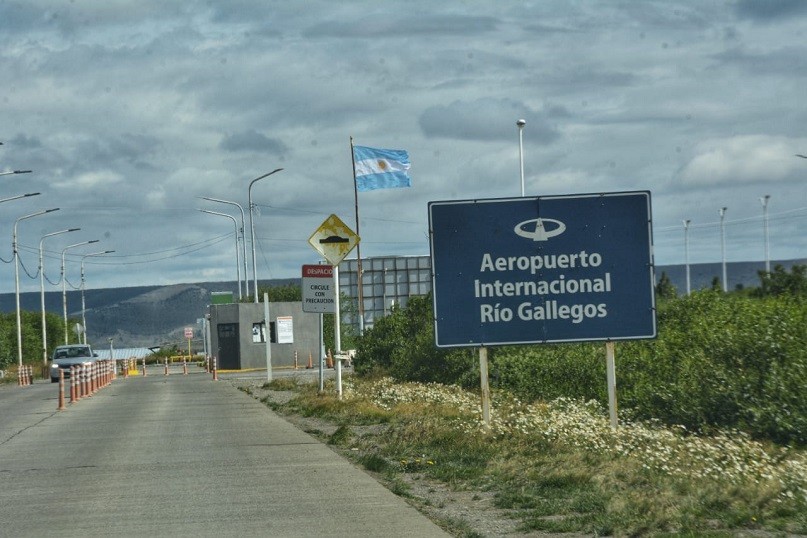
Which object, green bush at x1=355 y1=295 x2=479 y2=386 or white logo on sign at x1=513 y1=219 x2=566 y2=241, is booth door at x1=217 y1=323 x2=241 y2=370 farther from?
white logo on sign at x1=513 y1=219 x2=566 y2=241

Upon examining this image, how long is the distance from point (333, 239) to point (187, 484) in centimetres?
1086

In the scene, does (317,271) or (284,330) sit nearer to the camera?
(317,271)

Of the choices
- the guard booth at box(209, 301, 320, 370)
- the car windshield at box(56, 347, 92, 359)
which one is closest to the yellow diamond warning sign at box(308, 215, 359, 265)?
the car windshield at box(56, 347, 92, 359)

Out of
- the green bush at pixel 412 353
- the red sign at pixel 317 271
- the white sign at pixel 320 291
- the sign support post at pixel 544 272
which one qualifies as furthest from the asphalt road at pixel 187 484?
the green bush at pixel 412 353

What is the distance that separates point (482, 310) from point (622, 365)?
833 cm

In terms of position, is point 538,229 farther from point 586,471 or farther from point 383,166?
point 383,166

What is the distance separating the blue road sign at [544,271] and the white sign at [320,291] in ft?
31.2

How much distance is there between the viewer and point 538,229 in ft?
51.6

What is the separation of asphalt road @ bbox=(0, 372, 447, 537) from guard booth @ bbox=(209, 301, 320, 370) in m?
44.3

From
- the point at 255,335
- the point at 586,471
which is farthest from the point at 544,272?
the point at 255,335

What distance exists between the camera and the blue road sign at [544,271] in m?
15.7

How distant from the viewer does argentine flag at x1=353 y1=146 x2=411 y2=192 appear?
47000mm

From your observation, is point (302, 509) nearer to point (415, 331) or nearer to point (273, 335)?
point (415, 331)

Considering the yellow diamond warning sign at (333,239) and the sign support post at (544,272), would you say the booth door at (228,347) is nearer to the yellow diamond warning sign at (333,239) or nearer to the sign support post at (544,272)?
the yellow diamond warning sign at (333,239)
